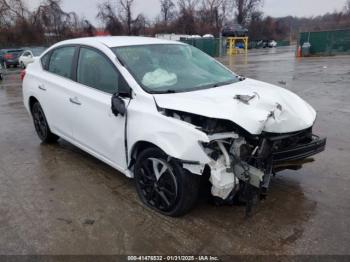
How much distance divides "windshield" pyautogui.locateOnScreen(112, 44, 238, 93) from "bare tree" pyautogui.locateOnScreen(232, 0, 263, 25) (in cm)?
8049

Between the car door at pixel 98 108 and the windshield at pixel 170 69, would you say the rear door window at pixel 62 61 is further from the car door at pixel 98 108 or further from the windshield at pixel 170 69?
the windshield at pixel 170 69

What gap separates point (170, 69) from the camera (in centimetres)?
395

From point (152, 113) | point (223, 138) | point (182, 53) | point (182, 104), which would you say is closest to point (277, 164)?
point (223, 138)

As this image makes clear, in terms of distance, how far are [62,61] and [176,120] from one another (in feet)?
8.21

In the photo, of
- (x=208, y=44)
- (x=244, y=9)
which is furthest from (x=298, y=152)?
(x=244, y=9)

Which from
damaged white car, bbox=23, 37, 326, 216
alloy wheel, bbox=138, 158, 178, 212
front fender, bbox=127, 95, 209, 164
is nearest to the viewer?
front fender, bbox=127, 95, 209, 164

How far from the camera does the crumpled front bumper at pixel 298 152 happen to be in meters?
3.20

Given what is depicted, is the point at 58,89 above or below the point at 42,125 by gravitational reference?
above

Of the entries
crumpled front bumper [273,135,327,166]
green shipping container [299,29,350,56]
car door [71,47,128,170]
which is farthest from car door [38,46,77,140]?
green shipping container [299,29,350,56]

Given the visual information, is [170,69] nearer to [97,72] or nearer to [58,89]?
[97,72]

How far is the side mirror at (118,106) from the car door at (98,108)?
0.22ft

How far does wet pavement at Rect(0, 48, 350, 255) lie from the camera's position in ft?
9.69

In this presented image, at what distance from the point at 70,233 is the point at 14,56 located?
2795 centimetres

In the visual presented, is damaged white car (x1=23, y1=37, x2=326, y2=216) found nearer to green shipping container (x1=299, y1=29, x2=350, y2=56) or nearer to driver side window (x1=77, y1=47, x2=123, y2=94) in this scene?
driver side window (x1=77, y1=47, x2=123, y2=94)
